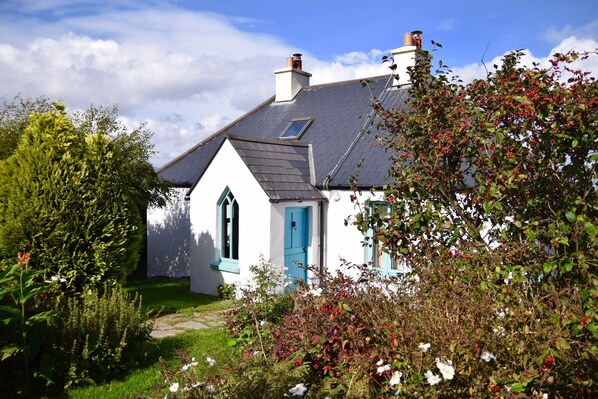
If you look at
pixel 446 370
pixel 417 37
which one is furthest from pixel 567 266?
pixel 417 37

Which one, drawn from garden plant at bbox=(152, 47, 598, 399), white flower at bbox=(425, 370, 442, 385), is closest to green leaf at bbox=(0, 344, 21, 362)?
garden plant at bbox=(152, 47, 598, 399)

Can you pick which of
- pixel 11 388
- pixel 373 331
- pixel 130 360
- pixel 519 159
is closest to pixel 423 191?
pixel 519 159

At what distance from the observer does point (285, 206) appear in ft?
40.0

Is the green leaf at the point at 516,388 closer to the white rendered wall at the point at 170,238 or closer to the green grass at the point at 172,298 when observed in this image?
the green grass at the point at 172,298

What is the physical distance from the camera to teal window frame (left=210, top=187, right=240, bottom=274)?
12.8 meters

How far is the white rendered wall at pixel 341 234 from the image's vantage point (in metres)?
12.5

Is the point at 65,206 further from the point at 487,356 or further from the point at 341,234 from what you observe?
the point at 487,356

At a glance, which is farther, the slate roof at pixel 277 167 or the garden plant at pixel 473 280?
the slate roof at pixel 277 167

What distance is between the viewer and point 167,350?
8.04m

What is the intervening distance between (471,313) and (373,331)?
98cm

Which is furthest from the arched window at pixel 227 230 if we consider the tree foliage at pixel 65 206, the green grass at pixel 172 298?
the tree foliage at pixel 65 206

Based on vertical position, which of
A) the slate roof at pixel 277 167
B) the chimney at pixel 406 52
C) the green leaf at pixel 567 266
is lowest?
the green leaf at pixel 567 266

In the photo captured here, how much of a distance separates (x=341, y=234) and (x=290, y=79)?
829 cm

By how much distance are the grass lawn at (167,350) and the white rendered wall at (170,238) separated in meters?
3.00
